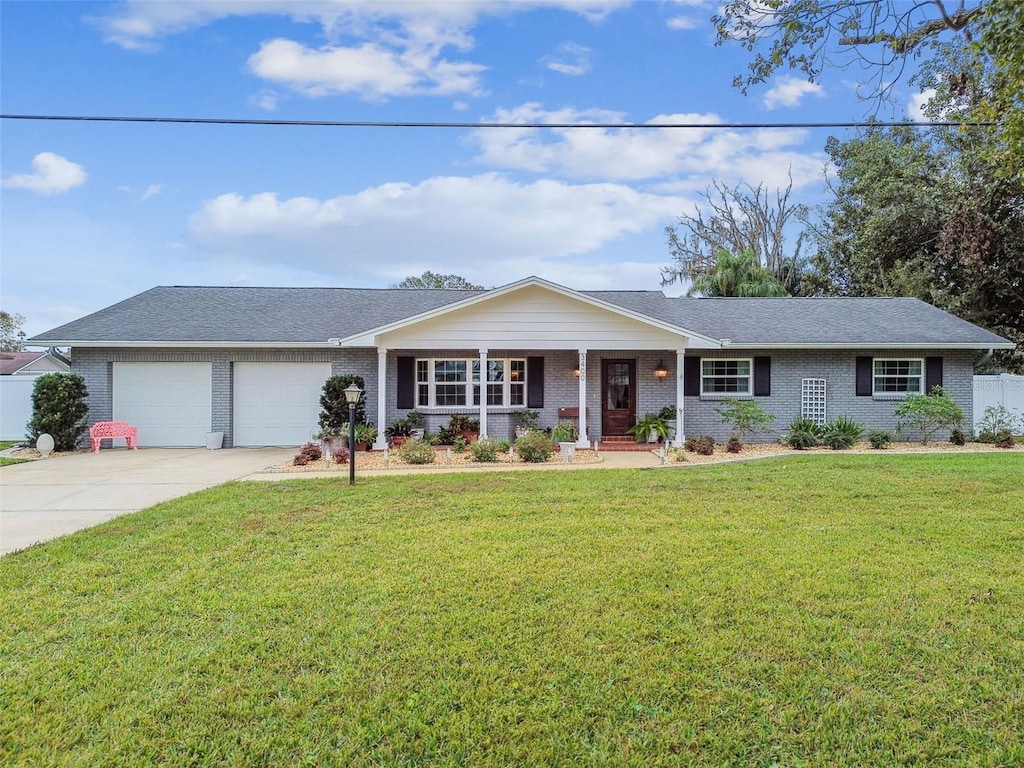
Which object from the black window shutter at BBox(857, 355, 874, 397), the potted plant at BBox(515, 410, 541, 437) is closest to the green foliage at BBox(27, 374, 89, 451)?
the potted plant at BBox(515, 410, 541, 437)

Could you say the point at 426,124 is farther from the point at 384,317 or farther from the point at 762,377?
the point at 762,377

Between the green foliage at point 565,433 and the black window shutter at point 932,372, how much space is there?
8871mm

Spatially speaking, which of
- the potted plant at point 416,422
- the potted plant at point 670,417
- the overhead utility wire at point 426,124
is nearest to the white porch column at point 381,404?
the potted plant at point 416,422

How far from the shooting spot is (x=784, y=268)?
3127 centimetres

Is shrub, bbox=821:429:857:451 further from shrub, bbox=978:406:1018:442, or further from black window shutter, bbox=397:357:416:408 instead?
black window shutter, bbox=397:357:416:408

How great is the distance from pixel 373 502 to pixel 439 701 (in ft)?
14.9

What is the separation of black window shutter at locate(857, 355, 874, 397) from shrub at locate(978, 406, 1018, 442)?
101 inches

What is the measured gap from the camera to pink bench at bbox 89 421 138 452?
12.2 metres

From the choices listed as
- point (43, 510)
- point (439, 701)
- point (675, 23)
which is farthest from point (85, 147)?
point (439, 701)

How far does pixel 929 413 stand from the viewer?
1238 centimetres

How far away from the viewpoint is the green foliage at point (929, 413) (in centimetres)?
1239

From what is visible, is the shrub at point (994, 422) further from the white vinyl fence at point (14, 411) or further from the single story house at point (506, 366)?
the white vinyl fence at point (14, 411)

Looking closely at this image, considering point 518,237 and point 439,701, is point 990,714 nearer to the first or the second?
point 439,701

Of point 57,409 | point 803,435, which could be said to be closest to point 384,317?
point 57,409
